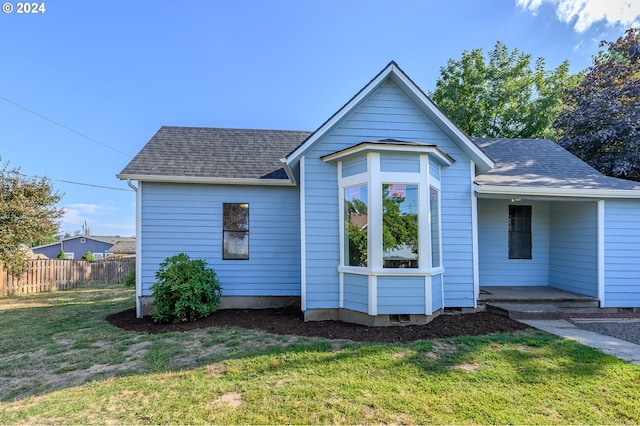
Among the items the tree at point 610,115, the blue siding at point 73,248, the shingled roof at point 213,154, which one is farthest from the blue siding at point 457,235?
the blue siding at point 73,248

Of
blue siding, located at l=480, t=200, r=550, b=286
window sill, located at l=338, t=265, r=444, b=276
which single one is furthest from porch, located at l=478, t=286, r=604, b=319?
window sill, located at l=338, t=265, r=444, b=276

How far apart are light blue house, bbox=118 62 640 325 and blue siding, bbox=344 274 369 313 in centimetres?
2

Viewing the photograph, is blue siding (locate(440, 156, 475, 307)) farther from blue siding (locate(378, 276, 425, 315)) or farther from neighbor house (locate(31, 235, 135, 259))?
neighbor house (locate(31, 235, 135, 259))

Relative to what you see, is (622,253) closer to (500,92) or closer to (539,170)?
(539,170)

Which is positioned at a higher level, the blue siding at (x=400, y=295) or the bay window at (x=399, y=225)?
the bay window at (x=399, y=225)

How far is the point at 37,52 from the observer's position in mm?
10227

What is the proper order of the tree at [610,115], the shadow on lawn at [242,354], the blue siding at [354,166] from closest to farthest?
the shadow on lawn at [242,354] < the blue siding at [354,166] < the tree at [610,115]

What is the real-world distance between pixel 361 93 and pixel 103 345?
22.6ft

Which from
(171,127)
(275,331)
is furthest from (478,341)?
(171,127)

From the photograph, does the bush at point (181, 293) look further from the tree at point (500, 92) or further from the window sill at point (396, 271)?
the tree at point (500, 92)

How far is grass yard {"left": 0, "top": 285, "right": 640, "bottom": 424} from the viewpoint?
2.84m

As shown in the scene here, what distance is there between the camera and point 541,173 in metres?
7.75

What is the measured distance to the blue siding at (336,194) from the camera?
619 centimetres

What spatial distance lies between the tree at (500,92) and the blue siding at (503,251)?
1110 centimetres
